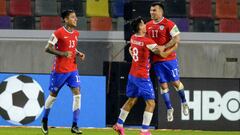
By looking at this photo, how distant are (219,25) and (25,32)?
5717 millimetres

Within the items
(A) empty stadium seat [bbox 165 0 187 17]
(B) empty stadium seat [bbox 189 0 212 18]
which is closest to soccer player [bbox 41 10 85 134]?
(A) empty stadium seat [bbox 165 0 187 17]

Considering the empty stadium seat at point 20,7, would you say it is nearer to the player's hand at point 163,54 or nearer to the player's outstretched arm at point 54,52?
the player's outstretched arm at point 54,52

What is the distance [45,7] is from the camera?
18.1 meters

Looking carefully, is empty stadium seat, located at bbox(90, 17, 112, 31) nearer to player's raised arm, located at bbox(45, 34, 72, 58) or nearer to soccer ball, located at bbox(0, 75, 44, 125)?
soccer ball, located at bbox(0, 75, 44, 125)

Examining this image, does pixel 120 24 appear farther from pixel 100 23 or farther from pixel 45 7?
pixel 45 7

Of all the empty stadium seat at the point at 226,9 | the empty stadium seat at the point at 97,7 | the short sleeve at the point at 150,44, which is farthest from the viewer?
the empty stadium seat at the point at 226,9

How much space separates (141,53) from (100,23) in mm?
8340

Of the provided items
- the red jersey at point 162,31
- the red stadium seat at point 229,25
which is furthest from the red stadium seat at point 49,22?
the red jersey at point 162,31

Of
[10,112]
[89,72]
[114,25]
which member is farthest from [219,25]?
[10,112]

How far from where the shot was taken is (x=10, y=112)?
509 inches

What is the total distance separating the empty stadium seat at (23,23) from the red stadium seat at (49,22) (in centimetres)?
36

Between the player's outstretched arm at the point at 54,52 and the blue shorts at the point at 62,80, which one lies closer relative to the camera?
the player's outstretched arm at the point at 54,52

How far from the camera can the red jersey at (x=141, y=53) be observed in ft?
31.0

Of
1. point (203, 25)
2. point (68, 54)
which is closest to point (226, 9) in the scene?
point (203, 25)
